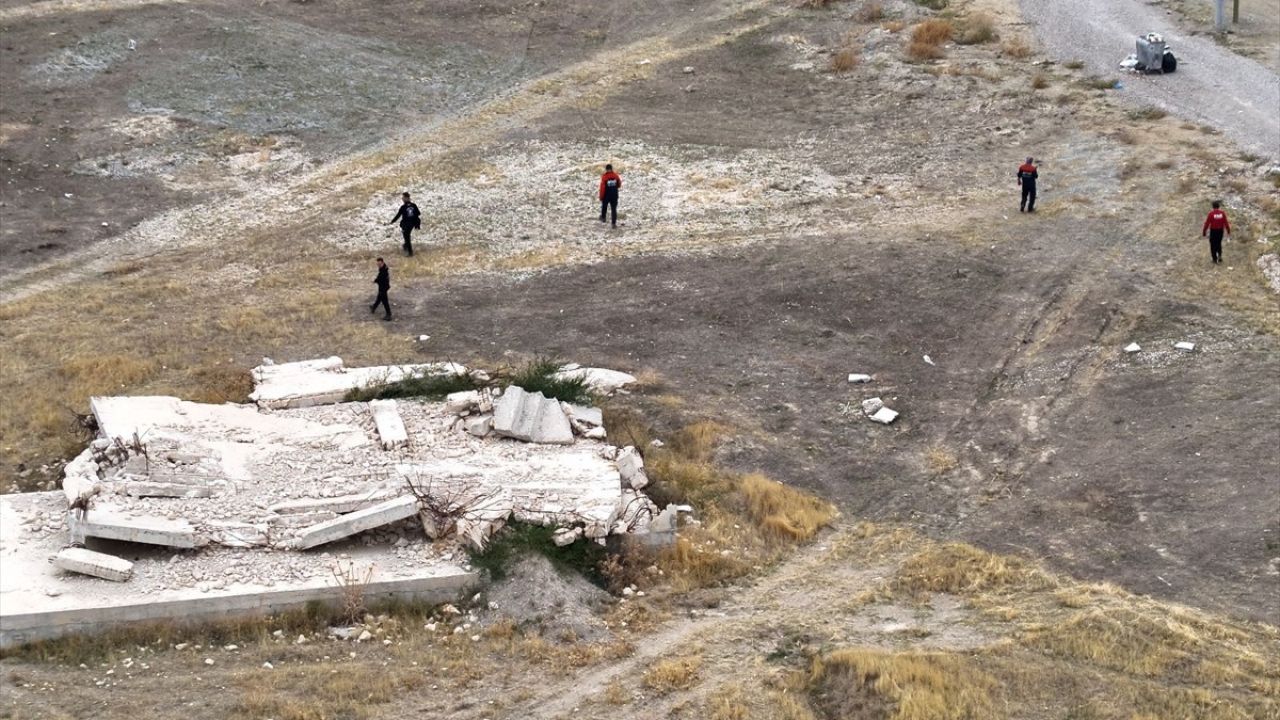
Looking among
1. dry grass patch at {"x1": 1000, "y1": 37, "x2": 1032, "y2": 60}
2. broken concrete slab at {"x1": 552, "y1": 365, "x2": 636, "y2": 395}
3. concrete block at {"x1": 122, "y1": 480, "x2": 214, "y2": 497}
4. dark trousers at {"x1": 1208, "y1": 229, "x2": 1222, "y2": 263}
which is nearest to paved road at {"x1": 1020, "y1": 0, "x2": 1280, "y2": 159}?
dry grass patch at {"x1": 1000, "y1": 37, "x2": 1032, "y2": 60}

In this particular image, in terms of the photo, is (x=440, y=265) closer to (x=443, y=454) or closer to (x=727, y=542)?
(x=443, y=454)

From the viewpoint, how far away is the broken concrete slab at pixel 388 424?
58.2ft

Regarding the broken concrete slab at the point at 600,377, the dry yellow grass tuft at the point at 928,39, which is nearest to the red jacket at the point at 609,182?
the broken concrete slab at the point at 600,377

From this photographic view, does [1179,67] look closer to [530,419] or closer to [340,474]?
[530,419]

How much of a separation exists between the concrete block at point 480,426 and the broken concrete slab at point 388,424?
791 mm

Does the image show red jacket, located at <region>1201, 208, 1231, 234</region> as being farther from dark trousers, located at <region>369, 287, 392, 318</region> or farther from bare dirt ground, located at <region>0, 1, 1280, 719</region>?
dark trousers, located at <region>369, 287, 392, 318</region>

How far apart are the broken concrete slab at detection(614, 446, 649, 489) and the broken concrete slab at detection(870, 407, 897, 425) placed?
3.80m

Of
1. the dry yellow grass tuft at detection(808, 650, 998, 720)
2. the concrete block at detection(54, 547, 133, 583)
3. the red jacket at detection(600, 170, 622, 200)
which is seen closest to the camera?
the dry yellow grass tuft at detection(808, 650, 998, 720)

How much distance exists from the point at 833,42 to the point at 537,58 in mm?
7406

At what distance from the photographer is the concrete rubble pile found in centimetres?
1577

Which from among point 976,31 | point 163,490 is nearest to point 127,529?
point 163,490

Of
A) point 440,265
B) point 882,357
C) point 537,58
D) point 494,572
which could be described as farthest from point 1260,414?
point 537,58

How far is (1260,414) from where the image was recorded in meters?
19.3

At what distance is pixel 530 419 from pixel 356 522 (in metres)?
A: 3.12
